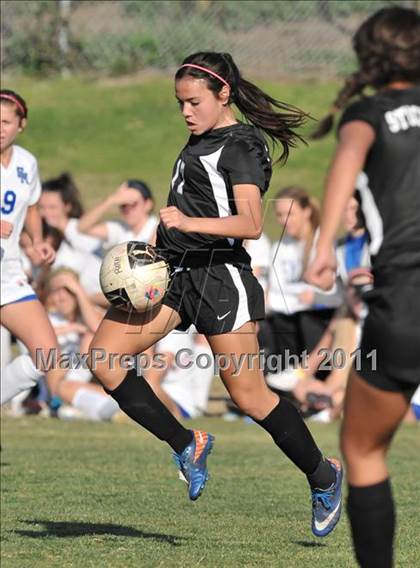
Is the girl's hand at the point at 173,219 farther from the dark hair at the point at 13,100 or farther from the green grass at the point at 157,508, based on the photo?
the dark hair at the point at 13,100

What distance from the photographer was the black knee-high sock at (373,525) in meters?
4.16

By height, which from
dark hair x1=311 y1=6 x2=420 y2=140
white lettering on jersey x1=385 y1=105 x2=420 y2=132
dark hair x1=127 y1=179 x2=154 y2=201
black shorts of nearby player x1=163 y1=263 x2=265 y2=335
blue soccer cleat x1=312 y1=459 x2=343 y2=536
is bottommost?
blue soccer cleat x1=312 y1=459 x2=343 y2=536

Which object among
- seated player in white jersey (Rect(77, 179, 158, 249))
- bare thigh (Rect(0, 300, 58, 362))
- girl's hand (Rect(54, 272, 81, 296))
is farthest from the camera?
seated player in white jersey (Rect(77, 179, 158, 249))

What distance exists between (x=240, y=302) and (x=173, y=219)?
2.40ft

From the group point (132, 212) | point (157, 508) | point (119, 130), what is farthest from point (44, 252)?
point (119, 130)

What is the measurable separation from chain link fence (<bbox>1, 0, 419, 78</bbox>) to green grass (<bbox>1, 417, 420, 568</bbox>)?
32.8 feet

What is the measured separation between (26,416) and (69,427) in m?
1.08

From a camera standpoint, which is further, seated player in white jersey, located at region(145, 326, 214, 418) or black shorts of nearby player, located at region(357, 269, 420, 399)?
seated player in white jersey, located at region(145, 326, 214, 418)

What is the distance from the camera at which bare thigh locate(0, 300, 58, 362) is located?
7.54m

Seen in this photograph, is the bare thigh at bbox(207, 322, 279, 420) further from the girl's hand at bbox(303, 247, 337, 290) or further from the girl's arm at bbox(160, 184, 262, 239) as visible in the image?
the girl's hand at bbox(303, 247, 337, 290)

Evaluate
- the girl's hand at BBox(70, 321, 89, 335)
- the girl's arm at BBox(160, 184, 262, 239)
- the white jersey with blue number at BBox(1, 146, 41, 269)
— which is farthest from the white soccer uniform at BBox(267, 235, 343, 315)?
the girl's arm at BBox(160, 184, 262, 239)

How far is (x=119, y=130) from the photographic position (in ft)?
64.8

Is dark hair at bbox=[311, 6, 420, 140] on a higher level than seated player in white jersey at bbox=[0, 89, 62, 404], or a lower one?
higher

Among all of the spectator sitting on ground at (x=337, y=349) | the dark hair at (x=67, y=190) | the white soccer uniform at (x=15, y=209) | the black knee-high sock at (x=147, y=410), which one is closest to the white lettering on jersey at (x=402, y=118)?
the black knee-high sock at (x=147, y=410)
